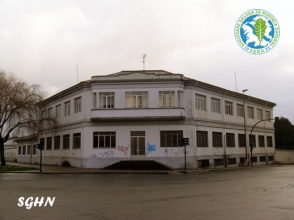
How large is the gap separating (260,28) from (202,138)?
18176mm

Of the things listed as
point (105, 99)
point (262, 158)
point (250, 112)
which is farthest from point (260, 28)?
point (262, 158)

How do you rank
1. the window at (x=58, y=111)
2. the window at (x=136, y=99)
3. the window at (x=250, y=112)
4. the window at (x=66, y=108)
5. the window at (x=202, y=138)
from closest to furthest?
1. the window at (x=136, y=99)
2. the window at (x=202, y=138)
3. the window at (x=66, y=108)
4. the window at (x=58, y=111)
5. the window at (x=250, y=112)

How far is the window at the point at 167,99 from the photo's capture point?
3403 centimetres

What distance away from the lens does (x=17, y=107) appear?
33.8 meters

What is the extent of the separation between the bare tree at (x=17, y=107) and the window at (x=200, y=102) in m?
16.7

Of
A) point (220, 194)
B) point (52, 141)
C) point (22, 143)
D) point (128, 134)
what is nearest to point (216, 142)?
point (128, 134)

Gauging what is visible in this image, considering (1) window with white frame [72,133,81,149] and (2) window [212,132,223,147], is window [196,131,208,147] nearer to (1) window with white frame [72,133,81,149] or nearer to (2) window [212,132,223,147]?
(2) window [212,132,223,147]

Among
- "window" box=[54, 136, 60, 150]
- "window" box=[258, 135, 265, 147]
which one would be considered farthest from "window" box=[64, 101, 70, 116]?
"window" box=[258, 135, 265, 147]

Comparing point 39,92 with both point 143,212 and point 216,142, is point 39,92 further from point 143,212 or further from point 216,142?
point 143,212

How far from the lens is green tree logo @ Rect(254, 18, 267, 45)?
19.6m

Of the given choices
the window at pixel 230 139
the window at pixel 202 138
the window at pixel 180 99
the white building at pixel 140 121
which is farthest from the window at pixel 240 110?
the window at pixel 180 99

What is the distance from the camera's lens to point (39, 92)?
3603cm

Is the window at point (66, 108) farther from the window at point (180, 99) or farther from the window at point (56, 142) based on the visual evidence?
the window at point (180, 99)

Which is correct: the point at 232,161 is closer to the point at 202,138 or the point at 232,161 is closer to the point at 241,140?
the point at 241,140
